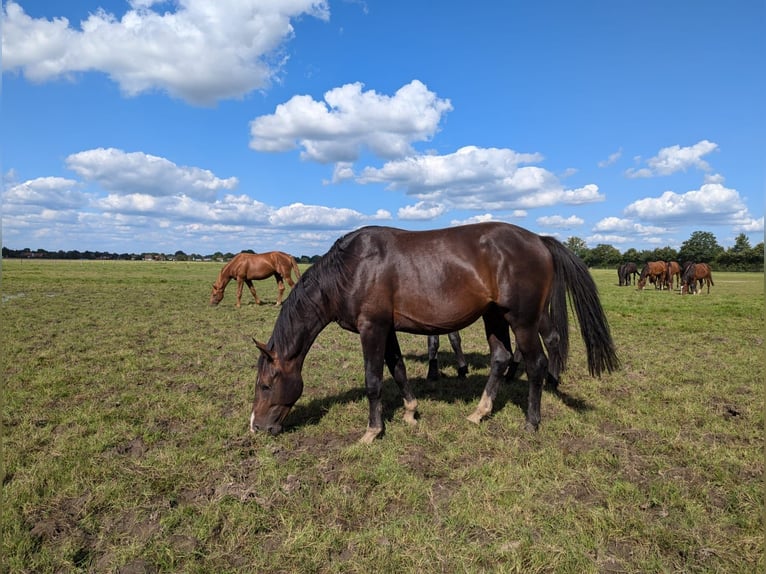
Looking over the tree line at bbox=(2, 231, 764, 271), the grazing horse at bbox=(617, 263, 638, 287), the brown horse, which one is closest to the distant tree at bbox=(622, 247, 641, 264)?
the tree line at bbox=(2, 231, 764, 271)

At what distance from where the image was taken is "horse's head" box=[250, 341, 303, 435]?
4.77 metres

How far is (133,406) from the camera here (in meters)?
5.62

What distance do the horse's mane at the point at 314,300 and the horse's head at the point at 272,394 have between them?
0.73 ft

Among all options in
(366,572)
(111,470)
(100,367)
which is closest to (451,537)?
(366,572)

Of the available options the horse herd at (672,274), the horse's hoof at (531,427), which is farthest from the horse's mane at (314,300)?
the horse herd at (672,274)

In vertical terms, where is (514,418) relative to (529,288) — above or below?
below

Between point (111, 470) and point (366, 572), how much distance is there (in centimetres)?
Result: 274

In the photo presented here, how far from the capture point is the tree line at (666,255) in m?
63.8

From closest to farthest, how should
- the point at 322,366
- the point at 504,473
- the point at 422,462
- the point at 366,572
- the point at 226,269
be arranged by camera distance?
the point at 366,572
the point at 504,473
the point at 422,462
the point at 322,366
the point at 226,269

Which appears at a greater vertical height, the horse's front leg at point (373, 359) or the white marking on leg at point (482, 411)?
the horse's front leg at point (373, 359)

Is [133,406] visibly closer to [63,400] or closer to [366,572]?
[63,400]

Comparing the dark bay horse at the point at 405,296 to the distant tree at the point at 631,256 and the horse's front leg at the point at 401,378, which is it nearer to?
the horse's front leg at the point at 401,378

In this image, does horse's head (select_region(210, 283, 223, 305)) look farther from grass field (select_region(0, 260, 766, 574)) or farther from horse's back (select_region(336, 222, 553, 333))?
horse's back (select_region(336, 222, 553, 333))

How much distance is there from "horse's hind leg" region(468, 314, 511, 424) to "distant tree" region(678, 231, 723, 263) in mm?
79642
